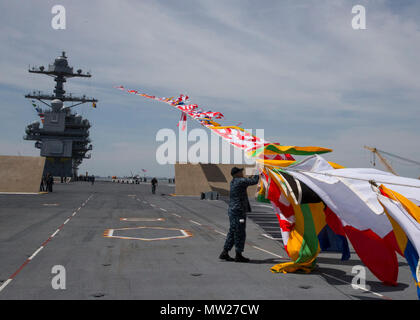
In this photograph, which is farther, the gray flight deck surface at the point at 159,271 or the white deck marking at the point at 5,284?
the white deck marking at the point at 5,284

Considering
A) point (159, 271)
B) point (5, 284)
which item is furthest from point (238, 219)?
point (5, 284)

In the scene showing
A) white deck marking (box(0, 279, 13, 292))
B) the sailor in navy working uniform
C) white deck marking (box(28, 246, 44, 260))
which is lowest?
white deck marking (box(28, 246, 44, 260))

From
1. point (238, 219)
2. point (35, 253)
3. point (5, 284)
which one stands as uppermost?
point (238, 219)

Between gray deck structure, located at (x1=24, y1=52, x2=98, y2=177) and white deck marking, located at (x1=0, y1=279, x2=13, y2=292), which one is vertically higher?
gray deck structure, located at (x1=24, y1=52, x2=98, y2=177)

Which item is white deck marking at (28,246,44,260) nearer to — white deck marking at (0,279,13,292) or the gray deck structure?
white deck marking at (0,279,13,292)

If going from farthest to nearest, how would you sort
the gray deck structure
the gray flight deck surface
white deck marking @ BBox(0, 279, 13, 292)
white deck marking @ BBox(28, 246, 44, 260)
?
the gray deck structure → white deck marking @ BBox(28, 246, 44, 260) → white deck marking @ BBox(0, 279, 13, 292) → the gray flight deck surface

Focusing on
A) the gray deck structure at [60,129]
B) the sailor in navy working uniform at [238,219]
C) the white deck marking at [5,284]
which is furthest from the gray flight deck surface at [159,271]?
the gray deck structure at [60,129]

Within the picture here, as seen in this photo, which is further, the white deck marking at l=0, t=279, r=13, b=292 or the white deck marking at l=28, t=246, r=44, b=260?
the white deck marking at l=28, t=246, r=44, b=260

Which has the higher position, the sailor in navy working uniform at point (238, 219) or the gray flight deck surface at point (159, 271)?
the sailor in navy working uniform at point (238, 219)

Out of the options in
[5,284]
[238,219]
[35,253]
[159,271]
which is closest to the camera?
[5,284]

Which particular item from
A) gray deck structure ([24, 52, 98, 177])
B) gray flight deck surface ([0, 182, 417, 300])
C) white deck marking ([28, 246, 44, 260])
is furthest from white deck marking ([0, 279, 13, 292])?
gray deck structure ([24, 52, 98, 177])

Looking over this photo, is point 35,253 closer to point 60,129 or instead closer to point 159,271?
point 159,271

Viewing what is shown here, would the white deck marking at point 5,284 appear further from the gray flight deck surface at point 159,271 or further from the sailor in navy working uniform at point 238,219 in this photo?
the sailor in navy working uniform at point 238,219
